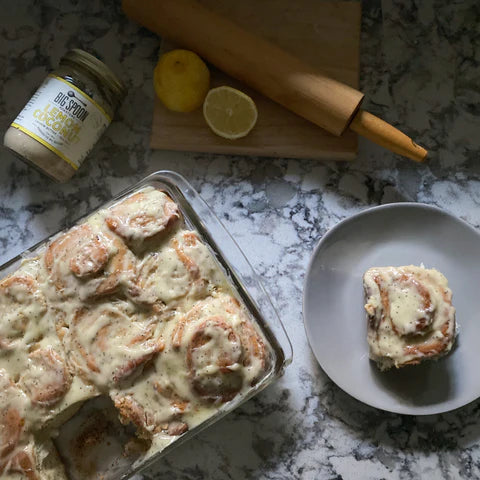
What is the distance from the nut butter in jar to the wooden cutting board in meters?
0.20

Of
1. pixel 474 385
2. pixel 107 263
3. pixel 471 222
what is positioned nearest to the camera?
pixel 107 263

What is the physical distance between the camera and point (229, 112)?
6.46ft

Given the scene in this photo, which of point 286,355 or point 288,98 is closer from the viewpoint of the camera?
point 286,355

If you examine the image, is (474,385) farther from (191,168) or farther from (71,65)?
(71,65)

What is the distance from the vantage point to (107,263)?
1711mm

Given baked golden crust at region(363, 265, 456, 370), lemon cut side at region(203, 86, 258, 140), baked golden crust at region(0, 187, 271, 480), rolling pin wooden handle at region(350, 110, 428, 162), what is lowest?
baked golden crust at region(0, 187, 271, 480)

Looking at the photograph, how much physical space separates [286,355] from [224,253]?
0.36m

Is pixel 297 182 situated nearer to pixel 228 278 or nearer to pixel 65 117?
pixel 228 278

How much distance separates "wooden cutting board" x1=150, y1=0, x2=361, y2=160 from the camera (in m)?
2.02

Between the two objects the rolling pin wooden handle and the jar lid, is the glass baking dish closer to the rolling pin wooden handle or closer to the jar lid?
the jar lid

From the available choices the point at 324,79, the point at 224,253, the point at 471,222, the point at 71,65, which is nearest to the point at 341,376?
the point at 224,253

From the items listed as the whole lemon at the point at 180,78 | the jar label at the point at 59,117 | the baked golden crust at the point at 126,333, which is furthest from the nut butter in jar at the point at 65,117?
the baked golden crust at the point at 126,333

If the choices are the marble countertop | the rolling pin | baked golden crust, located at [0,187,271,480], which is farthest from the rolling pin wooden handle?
baked golden crust, located at [0,187,271,480]

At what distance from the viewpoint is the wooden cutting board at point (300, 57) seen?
6.62 feet
